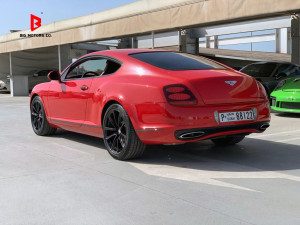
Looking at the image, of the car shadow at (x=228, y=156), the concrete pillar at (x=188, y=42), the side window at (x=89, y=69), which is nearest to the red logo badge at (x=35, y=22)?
the concrete pillar at (x=188, y=42)

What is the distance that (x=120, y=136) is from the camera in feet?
18.8

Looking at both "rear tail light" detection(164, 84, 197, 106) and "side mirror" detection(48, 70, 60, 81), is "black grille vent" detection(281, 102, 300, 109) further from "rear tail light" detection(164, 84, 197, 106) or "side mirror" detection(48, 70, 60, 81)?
"rear tail light" detection(164, 84, 197, 106)

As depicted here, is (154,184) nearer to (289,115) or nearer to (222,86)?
(222,86)

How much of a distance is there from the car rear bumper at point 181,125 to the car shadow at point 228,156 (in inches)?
15.4

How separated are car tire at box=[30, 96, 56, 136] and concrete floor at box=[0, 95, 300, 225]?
32.3 inches

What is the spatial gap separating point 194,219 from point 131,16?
1191cm

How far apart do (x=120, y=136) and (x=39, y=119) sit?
2.70 m

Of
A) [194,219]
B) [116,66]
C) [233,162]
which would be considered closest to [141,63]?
[116,66]

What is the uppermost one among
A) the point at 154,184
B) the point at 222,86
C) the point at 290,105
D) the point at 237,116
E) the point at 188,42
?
the point at 188,42

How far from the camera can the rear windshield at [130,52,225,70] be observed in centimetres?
568

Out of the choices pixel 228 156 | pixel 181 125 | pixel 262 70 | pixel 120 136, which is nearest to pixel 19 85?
pixel 262 70

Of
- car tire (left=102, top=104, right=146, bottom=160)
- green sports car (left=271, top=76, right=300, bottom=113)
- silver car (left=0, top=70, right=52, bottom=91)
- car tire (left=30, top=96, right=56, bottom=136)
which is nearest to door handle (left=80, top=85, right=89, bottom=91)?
car tire (left=102, top=104, right=146, bottom=160)

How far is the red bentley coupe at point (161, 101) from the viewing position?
16.7ft

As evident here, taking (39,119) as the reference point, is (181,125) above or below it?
above
